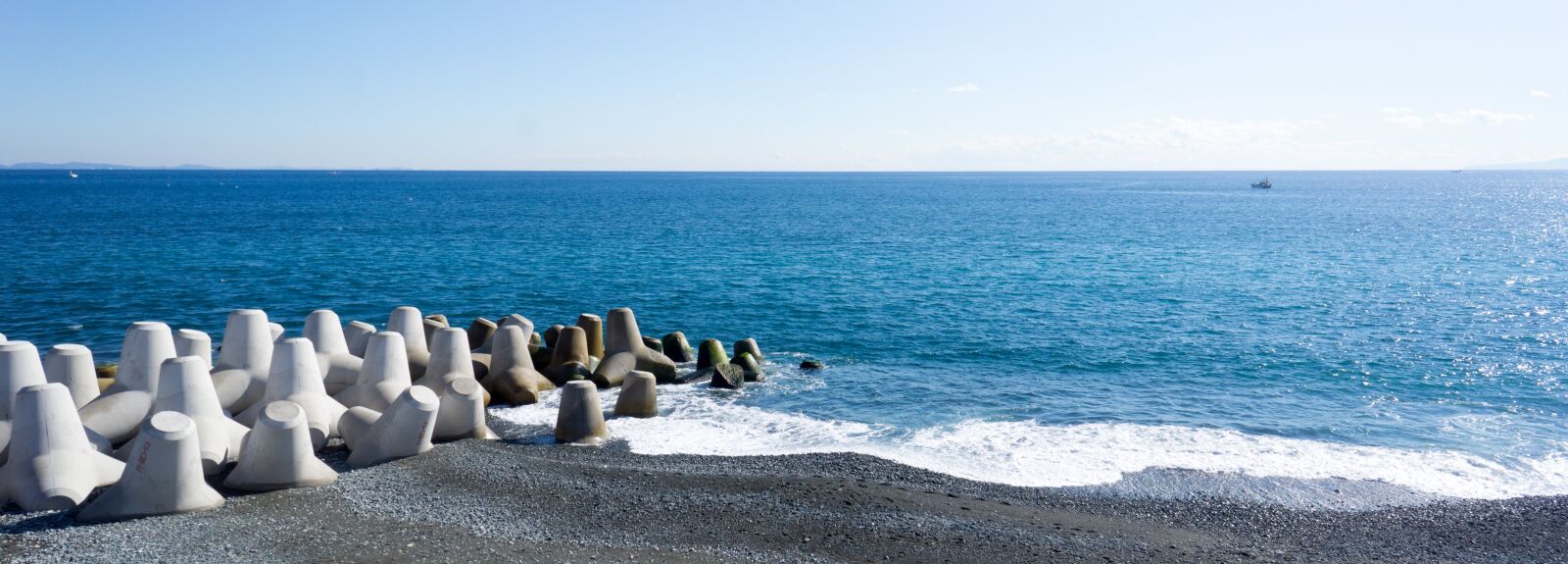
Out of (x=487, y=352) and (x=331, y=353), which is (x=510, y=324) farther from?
(x=331, y=353)

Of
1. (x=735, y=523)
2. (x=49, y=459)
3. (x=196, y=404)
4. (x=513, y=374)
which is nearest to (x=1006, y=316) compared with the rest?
(x=513, y=374)

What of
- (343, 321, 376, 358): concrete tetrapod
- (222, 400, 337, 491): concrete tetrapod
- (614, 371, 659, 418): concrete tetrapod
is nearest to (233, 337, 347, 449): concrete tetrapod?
(222, 400, 337, 491): concrete tetrapod

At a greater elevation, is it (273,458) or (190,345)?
(190,345)

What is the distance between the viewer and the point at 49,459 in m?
15.3

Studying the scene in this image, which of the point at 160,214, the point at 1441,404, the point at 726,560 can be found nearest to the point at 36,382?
the point at 726,560

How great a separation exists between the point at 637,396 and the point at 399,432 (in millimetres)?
5606

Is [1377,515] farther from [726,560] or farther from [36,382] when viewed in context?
[36,382]

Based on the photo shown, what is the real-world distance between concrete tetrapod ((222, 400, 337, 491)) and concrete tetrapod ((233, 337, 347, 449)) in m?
3.01

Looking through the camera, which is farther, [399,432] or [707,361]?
[707,361]

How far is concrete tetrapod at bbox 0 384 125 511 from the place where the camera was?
1495 cm

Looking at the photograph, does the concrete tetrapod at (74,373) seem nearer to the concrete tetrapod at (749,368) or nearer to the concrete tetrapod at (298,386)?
the concrete tetrapod at (298,386)

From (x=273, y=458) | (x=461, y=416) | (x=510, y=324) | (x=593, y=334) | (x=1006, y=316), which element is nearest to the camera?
(x=273, y=458)

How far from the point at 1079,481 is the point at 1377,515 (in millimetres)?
4666

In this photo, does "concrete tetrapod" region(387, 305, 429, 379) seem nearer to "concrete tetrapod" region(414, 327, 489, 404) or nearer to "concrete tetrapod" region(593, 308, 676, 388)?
"concrete tetrapod" region(414, 327, 489, 404)
